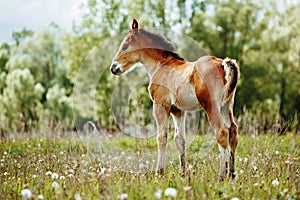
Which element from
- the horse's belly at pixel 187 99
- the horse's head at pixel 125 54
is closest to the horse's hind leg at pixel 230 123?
the horse's belly at pixel 187 99

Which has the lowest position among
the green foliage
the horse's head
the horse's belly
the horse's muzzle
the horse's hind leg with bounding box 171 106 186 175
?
the green foliage

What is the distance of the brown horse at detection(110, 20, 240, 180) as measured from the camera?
6.27 metres

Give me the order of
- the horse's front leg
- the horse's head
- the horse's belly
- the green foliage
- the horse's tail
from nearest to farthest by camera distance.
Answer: the horse's tail < the horse's belly < the horse's front leg < the horse's head < the green foliage

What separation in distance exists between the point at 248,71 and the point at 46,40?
2052 cm

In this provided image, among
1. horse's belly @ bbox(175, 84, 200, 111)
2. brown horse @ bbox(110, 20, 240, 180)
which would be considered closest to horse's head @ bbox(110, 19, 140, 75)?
brown horse @ bbox(110, 20, 240, 180)

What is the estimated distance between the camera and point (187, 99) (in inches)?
265

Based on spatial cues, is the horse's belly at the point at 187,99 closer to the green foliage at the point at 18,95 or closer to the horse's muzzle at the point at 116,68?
the horse's muzzle at the point at 116,68

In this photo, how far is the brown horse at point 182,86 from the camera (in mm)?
6266

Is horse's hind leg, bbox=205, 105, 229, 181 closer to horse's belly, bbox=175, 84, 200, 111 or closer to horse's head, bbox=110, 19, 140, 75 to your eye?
horse's belly, bbox=175, 84, 200, 111

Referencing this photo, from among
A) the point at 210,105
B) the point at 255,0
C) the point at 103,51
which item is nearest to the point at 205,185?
the point at 210,105

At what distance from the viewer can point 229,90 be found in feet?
20.8

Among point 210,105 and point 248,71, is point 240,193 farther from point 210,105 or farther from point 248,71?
point 248,71

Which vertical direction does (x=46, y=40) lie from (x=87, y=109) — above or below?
above

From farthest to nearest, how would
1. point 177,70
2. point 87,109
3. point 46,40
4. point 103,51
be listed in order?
point 46,40
point 87,109
point 103,51
point 177,70
